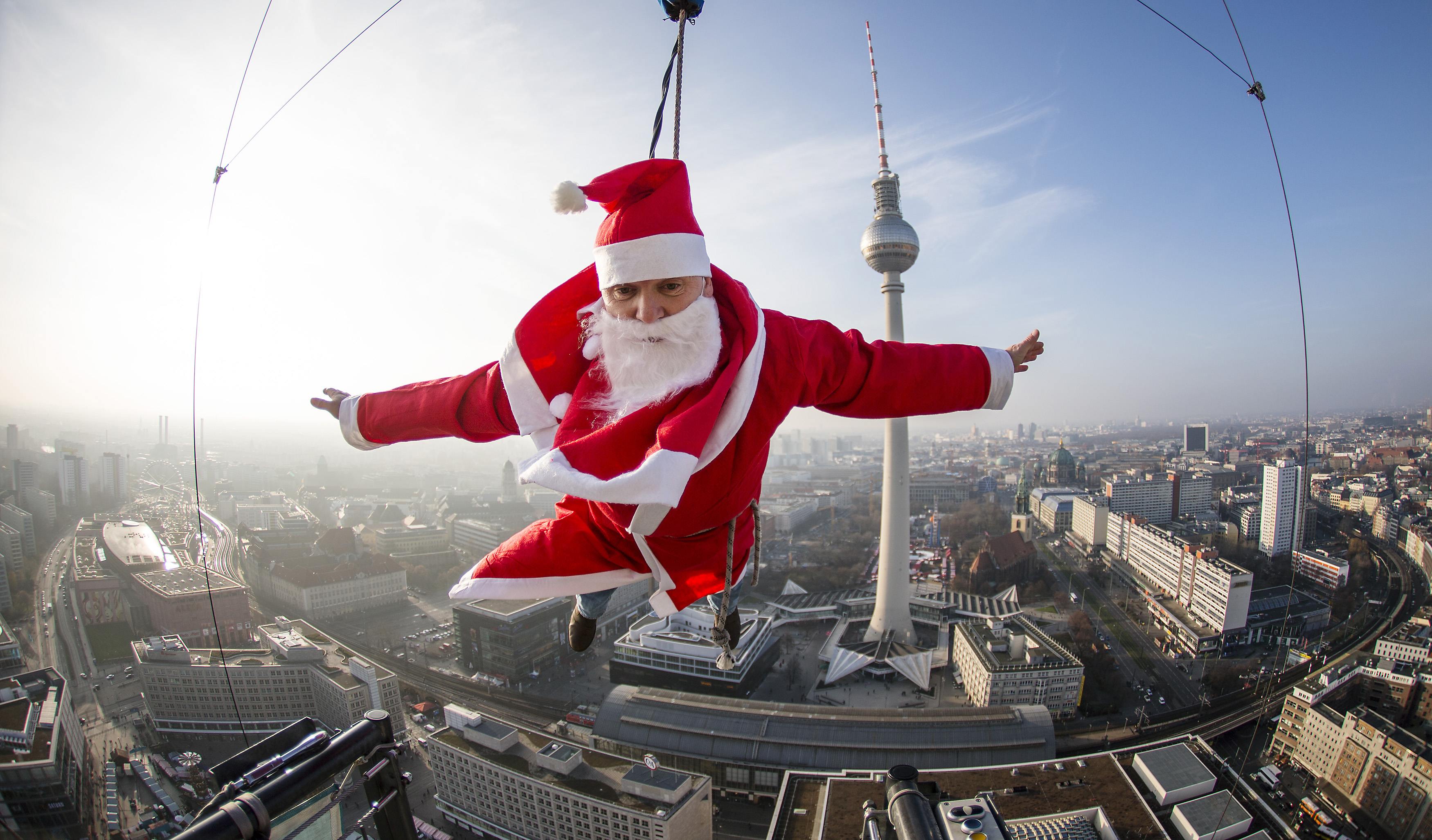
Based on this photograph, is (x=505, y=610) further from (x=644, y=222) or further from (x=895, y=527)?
(x=644, y=222)

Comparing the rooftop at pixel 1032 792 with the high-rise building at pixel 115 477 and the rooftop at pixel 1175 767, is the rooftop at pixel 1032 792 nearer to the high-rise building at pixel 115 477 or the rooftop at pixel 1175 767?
the rooftop at pixel 1175 767

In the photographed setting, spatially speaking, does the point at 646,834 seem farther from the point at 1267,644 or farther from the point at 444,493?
the point at 444,493

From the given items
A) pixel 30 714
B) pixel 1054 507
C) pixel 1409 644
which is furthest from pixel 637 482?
pixel 1054 507

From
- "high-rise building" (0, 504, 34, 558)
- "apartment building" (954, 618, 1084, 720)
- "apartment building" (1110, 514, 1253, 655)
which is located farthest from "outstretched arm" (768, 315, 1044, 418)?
"apartment building" (1110, 514, 1253, 655)

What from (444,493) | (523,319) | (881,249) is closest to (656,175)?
(523,319)

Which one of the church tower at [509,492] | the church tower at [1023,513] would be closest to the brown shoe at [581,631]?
the church tower at [1023,513]

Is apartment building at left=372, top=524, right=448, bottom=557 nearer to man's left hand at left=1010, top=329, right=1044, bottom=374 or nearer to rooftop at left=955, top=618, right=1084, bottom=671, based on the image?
rooftop at left=955, top=618, right=1084, bottom=671
